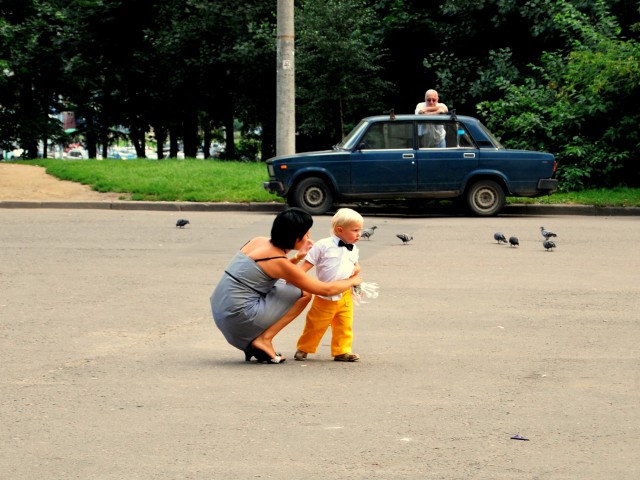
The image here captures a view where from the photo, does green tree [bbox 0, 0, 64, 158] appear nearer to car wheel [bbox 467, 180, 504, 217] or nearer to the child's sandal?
car wheel [bbox 467, 180, 504, 217]

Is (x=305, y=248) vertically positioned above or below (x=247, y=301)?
above

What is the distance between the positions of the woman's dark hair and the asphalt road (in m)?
0.82

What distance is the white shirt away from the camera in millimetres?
7703

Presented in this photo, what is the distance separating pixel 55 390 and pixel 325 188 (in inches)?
513

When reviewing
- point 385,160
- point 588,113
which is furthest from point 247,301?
point 588,113

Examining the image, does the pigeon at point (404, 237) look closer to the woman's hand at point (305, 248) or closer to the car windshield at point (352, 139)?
the car windshield at point (352, 139)

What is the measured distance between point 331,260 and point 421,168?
11945 mm

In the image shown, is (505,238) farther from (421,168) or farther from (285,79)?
(285,79)

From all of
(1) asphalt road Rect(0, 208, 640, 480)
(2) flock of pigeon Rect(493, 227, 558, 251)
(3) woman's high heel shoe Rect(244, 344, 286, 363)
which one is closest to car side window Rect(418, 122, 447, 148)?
(2) flock of pigeon Rect(493, 227, 558, 251)

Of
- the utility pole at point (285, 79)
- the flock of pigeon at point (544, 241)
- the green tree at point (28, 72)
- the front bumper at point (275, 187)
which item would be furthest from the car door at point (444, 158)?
the green tree at point (28, 72)

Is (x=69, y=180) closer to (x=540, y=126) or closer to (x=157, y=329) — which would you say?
(x=540, y=126)

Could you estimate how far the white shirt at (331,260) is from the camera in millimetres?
7703

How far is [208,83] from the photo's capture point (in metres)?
44.2

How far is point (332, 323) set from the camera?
7.75 meters
